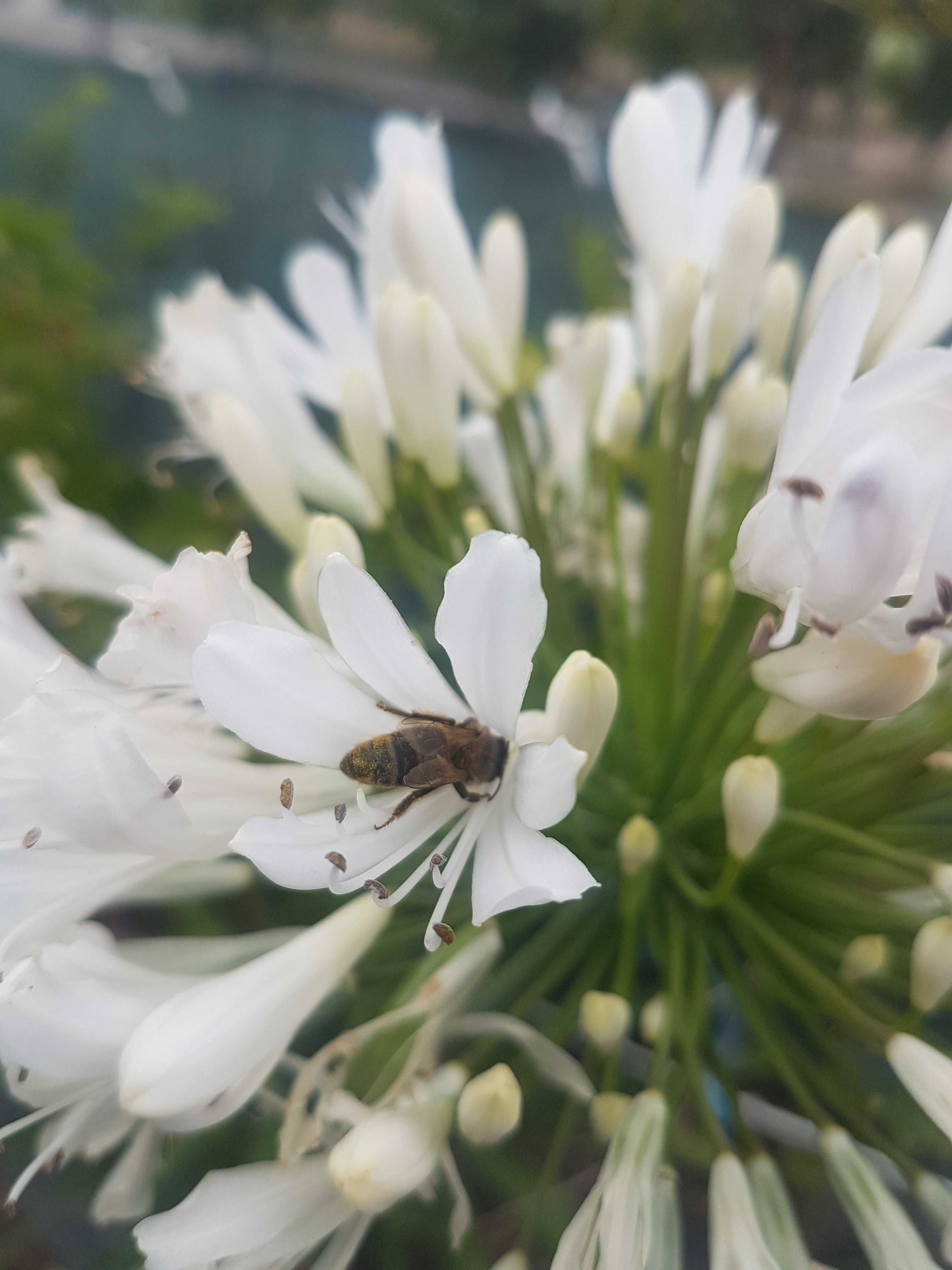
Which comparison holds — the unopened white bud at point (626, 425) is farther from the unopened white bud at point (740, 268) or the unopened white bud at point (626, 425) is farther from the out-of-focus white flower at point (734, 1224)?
the out-of-focus white flower at point (734, 1224)

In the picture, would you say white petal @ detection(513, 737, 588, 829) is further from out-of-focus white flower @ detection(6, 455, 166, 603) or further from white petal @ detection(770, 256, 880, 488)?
out-of-focus white flower @ detection(6, 455, 166, 603)

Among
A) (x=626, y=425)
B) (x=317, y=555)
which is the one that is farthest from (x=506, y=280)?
(x=317, y=555)

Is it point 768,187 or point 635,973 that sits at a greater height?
point 768,187

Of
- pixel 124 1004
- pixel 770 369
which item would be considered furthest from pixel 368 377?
pixel 124 1004

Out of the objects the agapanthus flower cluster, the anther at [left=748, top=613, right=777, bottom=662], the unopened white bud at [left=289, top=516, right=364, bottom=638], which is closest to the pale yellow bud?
the agapanthus flower cluster

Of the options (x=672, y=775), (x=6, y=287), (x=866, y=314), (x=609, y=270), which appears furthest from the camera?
(x=609, y=270)

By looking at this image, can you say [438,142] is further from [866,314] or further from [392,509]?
[866,314]
